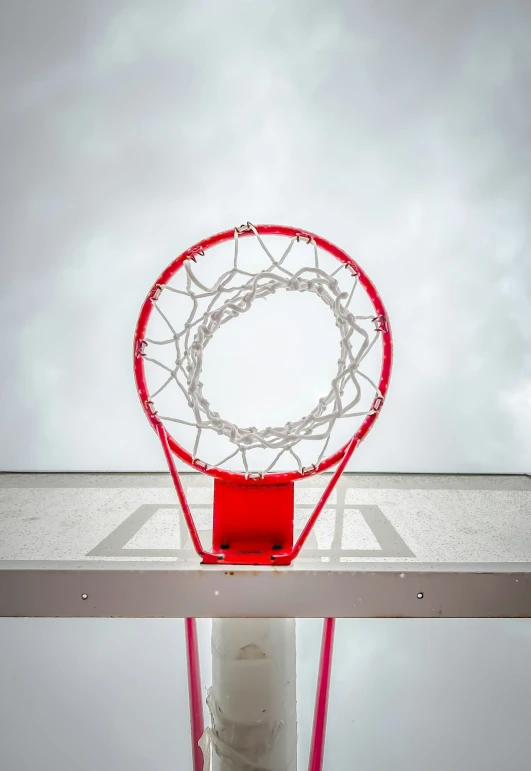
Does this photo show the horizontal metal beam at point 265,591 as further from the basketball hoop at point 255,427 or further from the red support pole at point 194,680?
the red support pole at point 194,680

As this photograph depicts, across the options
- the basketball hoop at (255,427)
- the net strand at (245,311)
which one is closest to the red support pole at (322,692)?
the basketball hoop at (255,427)

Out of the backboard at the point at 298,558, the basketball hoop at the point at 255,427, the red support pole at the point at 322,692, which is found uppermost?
the basketball hoop at the point at 255,427

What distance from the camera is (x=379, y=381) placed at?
108cm

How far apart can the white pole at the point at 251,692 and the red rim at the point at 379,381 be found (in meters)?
0.29

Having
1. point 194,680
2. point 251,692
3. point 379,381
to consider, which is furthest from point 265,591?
point 194,680

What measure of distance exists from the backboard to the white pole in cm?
15

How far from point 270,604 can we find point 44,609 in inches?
15.7

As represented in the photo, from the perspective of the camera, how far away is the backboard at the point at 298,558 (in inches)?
37.8

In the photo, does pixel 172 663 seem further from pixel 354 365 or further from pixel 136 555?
pixel 354 365

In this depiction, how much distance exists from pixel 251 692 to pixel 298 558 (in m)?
0.27

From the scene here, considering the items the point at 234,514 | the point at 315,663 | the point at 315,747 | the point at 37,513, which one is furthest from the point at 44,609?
the point at 315,663

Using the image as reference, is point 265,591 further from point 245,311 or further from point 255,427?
point 245,311

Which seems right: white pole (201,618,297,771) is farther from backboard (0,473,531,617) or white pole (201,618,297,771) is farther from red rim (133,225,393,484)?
red rim (133,225,393,484)

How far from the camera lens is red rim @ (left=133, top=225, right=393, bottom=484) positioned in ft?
3.47
